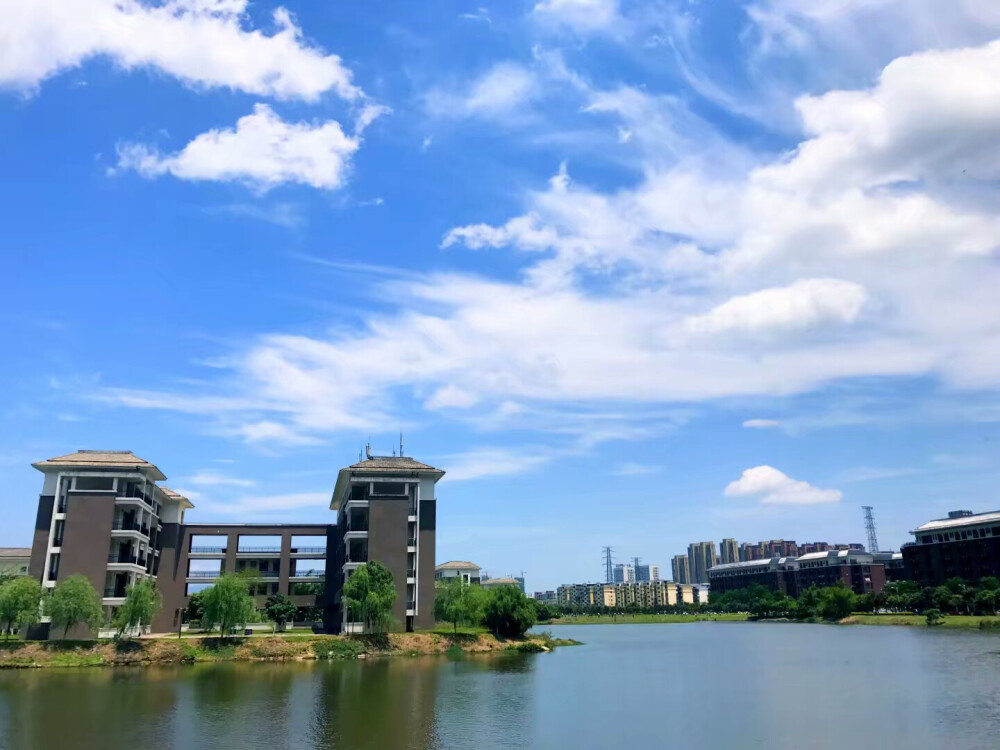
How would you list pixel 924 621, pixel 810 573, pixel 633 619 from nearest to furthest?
pixel 924 621
pixel 633 619
pixel 810 573

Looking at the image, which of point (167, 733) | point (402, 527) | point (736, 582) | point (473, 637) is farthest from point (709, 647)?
point (736, 582)

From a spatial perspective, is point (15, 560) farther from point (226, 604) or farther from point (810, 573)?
point (810, 573)

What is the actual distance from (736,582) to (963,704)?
156 metres

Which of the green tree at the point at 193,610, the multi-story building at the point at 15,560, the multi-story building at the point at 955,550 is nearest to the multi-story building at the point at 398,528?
the green tree at the point at 193,610

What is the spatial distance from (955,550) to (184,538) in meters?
105

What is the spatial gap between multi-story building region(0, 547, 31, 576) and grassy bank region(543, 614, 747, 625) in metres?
81.2

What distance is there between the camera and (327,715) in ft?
85.2

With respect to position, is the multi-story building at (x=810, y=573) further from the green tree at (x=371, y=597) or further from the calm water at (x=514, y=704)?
the green tree at (x=371, y=597)

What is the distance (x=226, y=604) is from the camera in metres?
48.2

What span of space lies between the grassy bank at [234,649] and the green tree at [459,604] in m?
3.16

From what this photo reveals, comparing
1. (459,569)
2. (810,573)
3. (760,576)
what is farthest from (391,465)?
(760,576)

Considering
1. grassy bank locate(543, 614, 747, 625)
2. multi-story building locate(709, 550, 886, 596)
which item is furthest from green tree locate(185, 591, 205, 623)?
multi-story building locate(709, 550, 886, 596)

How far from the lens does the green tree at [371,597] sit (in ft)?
165

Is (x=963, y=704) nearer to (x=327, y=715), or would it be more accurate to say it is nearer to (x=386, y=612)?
(x=327, y=715)
